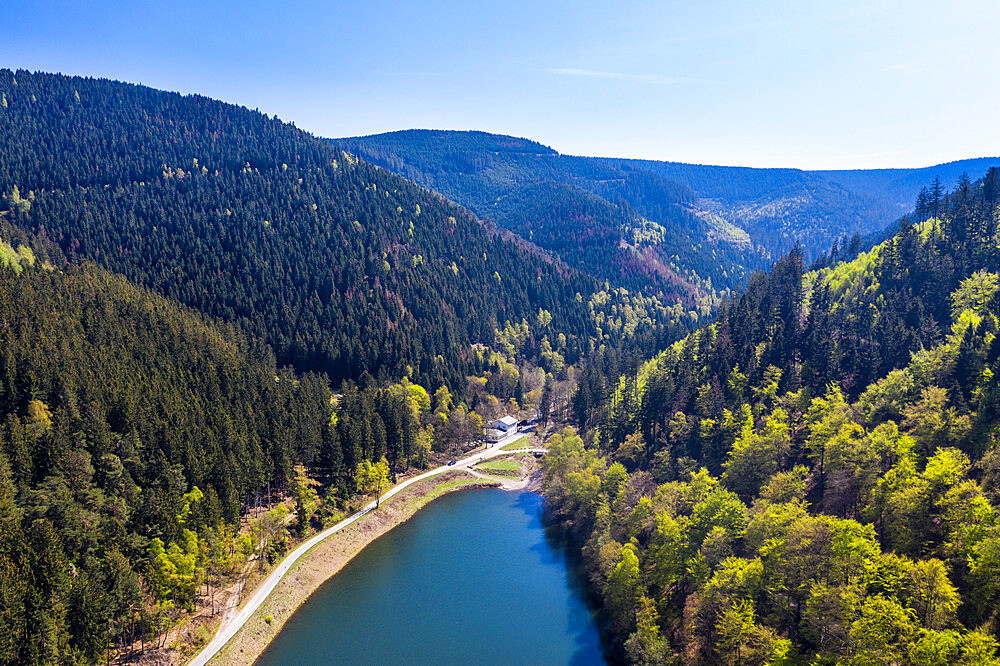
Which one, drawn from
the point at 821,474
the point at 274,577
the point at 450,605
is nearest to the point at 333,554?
the point at 274,577

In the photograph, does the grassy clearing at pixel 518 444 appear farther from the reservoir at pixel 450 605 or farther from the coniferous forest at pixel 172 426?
the reservoir at pixel 450 605

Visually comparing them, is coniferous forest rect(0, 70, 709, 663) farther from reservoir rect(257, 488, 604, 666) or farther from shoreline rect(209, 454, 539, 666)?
reservoir rect(257, 488, 604, 666)

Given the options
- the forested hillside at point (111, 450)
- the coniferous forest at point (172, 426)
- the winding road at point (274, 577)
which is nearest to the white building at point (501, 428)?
the coniferous forest at point (172, 426)

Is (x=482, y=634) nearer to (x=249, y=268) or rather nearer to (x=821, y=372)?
(x=821, y=372)

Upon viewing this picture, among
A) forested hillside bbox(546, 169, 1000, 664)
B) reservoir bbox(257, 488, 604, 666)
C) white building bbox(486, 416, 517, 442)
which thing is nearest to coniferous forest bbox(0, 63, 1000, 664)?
forested hillside bbox(546, 169, 1000, 664)

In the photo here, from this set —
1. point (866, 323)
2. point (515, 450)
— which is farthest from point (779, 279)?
point (515, 450)

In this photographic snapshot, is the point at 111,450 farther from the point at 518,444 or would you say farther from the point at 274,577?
the point at 518,444
